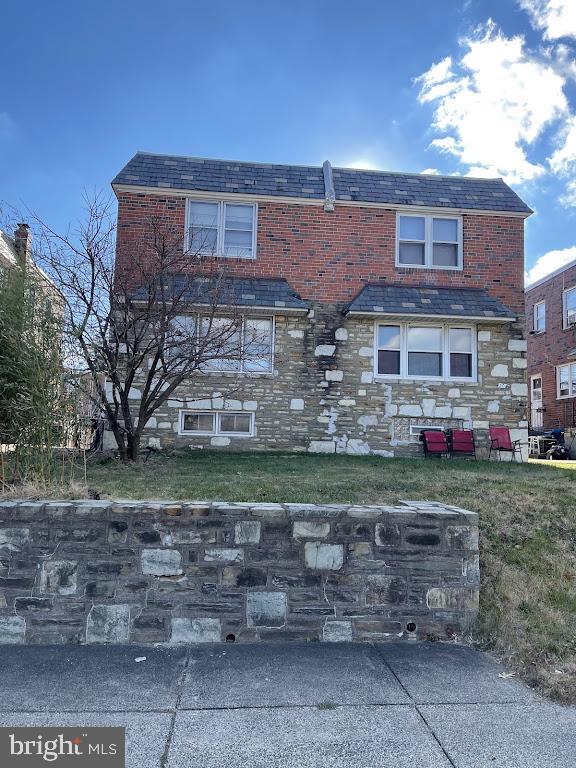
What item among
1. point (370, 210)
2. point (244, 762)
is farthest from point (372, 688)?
point (370, 210)

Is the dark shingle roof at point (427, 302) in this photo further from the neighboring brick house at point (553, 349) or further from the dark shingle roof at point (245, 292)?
the neighboring brick house at point (553, 349)

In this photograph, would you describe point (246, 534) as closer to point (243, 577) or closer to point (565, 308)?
point (243, 577)

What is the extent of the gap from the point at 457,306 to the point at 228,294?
5.20 metres

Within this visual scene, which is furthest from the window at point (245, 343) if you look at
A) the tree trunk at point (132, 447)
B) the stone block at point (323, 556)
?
the stone block at point (323, 556)

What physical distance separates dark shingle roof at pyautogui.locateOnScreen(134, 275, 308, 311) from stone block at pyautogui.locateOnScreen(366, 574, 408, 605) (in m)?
7.14

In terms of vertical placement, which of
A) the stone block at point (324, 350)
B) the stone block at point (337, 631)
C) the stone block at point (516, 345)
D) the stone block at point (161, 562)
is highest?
the stone block at point (516, 345)

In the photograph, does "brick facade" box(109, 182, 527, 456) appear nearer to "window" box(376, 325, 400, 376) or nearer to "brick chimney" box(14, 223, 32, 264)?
"window" box(376, 325, 400, 376)

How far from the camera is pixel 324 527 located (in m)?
4.36

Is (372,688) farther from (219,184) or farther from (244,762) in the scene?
(219,184)

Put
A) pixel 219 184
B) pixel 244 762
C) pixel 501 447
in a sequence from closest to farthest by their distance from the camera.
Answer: pixel 244 762
pixel 501 447
pixel 219 184

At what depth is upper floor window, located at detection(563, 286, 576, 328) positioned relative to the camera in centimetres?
2244

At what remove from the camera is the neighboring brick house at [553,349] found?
22344mm

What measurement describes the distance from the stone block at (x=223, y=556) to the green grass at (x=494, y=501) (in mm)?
1502

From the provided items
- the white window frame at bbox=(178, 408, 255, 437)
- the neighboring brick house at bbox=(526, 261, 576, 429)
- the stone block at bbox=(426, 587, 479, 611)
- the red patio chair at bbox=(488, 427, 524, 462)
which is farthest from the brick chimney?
the neighboring brick house at bbox=(526, 261, 576, 429)
